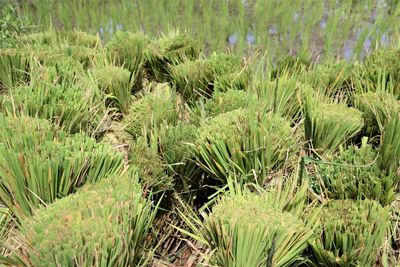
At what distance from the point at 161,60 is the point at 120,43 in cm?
30

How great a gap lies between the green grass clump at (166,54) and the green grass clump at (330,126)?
0.98 metres

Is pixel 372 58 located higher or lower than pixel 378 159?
higher

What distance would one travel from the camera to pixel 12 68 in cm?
224

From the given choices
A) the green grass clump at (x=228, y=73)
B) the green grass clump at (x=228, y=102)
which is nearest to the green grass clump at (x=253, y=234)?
the green grass clump at (x=228, y=102)

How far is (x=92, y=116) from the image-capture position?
1871mm

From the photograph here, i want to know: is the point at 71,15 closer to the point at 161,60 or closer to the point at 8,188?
the point at 161,60

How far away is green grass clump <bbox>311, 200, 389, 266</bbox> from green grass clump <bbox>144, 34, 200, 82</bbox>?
144 centimetres

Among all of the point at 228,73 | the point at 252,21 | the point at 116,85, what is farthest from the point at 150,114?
the point at 252,21

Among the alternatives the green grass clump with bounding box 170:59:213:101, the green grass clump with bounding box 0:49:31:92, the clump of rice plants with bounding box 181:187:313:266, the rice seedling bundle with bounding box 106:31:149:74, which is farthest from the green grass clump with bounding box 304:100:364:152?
the green grass clump with bounding box 0:49:31:92

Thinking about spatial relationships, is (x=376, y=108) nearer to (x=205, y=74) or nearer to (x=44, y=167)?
(x=205, y=74)

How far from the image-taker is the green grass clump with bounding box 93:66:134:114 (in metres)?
2.20

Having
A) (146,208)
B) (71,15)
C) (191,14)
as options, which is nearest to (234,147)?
(146,208)

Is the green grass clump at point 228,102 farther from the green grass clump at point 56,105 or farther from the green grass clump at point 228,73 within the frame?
the green grass clump at point 56,105

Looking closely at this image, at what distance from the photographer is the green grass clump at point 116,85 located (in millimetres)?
2197
